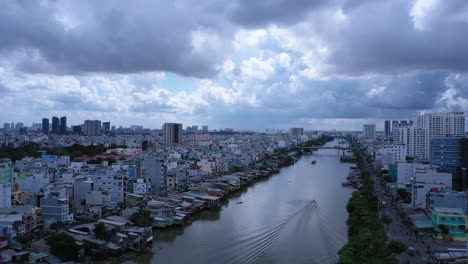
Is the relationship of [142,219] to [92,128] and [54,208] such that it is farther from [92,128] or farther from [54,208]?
[92,128]

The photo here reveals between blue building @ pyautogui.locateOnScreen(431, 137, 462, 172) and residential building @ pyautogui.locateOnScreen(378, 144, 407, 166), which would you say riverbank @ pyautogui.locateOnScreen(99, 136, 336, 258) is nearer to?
blue building @ pyautogui.locateOnScreen(431, 137, 462, 172)

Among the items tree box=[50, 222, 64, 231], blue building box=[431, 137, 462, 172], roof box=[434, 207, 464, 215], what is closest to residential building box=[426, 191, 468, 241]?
roof box=[434, 207, 464, 215]

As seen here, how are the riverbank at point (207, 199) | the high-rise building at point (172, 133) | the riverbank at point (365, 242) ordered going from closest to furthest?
the riverbank at point (365, 242) < the riverbank at point (207, 199) < the high-rise building at point (172, 133)

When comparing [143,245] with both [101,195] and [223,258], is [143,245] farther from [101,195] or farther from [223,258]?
[101,195]

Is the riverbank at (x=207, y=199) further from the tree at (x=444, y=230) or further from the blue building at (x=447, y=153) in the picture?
the blue building at (x=447, y=153)

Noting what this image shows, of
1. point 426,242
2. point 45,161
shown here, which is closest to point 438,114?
point 426,242

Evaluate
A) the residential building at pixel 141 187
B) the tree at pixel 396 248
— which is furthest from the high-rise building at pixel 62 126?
the tree at pixel 396 248
